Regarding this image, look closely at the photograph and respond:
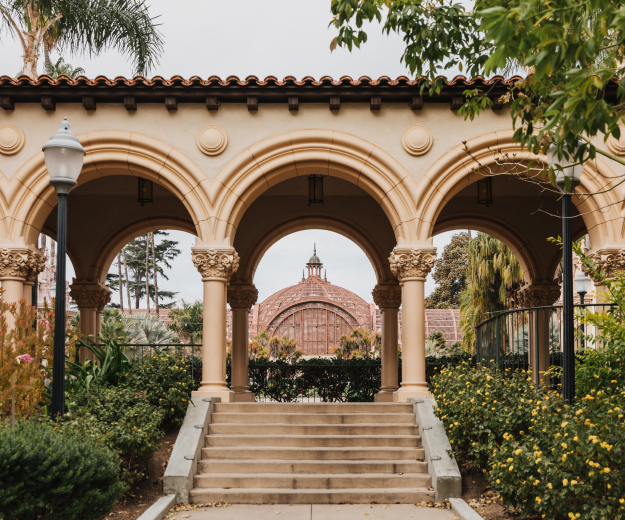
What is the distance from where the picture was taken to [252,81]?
11.1 metres

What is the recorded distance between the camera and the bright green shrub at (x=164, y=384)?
9633mm

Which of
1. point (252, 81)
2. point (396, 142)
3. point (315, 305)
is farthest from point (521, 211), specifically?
point (315, 305)

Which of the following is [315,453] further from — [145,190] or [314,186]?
[145,190]

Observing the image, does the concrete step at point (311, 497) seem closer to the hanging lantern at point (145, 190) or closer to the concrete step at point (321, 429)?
the concrete step at point (321, 429)

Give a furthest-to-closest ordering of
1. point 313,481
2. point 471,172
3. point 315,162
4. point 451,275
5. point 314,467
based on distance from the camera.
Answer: point 451,275, point 315,162, point 471,172, point 314,467, point 313,481

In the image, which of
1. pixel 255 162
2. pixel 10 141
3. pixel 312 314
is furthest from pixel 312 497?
pixel 312 314

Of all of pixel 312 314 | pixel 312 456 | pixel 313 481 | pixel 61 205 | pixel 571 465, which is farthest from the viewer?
pixel 312 314

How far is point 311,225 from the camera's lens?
1571 cm

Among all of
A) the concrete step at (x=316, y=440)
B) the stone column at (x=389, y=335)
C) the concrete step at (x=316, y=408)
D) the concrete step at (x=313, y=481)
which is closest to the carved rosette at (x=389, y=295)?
the stone column at (x=389, y=335)

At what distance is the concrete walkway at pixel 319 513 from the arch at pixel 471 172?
4.97 meters

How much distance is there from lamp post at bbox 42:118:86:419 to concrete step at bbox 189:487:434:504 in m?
2.50

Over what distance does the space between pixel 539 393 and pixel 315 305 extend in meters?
28.4

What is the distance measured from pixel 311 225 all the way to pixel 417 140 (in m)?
4.94

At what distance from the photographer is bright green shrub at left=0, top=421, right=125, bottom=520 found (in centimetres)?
521
